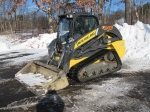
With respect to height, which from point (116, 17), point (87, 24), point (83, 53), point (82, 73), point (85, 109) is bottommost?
point (85, 109)

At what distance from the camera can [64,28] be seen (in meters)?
7.35

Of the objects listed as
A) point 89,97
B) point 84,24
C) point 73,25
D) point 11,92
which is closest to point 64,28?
point 73,25

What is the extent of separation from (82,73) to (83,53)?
28.0 inches

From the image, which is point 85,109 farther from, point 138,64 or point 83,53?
point 138,64

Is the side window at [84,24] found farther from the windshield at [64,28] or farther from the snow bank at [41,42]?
the snow bank at [41,42]

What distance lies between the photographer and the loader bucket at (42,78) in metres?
5.79

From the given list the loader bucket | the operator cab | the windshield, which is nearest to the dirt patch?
the loader bucket

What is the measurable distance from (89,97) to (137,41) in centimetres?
688

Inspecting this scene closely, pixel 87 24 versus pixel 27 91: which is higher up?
pixel 87 24

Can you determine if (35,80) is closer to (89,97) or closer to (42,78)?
(42,78)

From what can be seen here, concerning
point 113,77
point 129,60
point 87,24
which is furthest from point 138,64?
point 87,24

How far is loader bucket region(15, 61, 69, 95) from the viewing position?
19.0 feet

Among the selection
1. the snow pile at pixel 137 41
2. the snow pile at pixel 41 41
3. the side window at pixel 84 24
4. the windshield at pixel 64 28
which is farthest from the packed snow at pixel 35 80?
the snow pile at pixel 41 41

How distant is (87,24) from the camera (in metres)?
7.31
